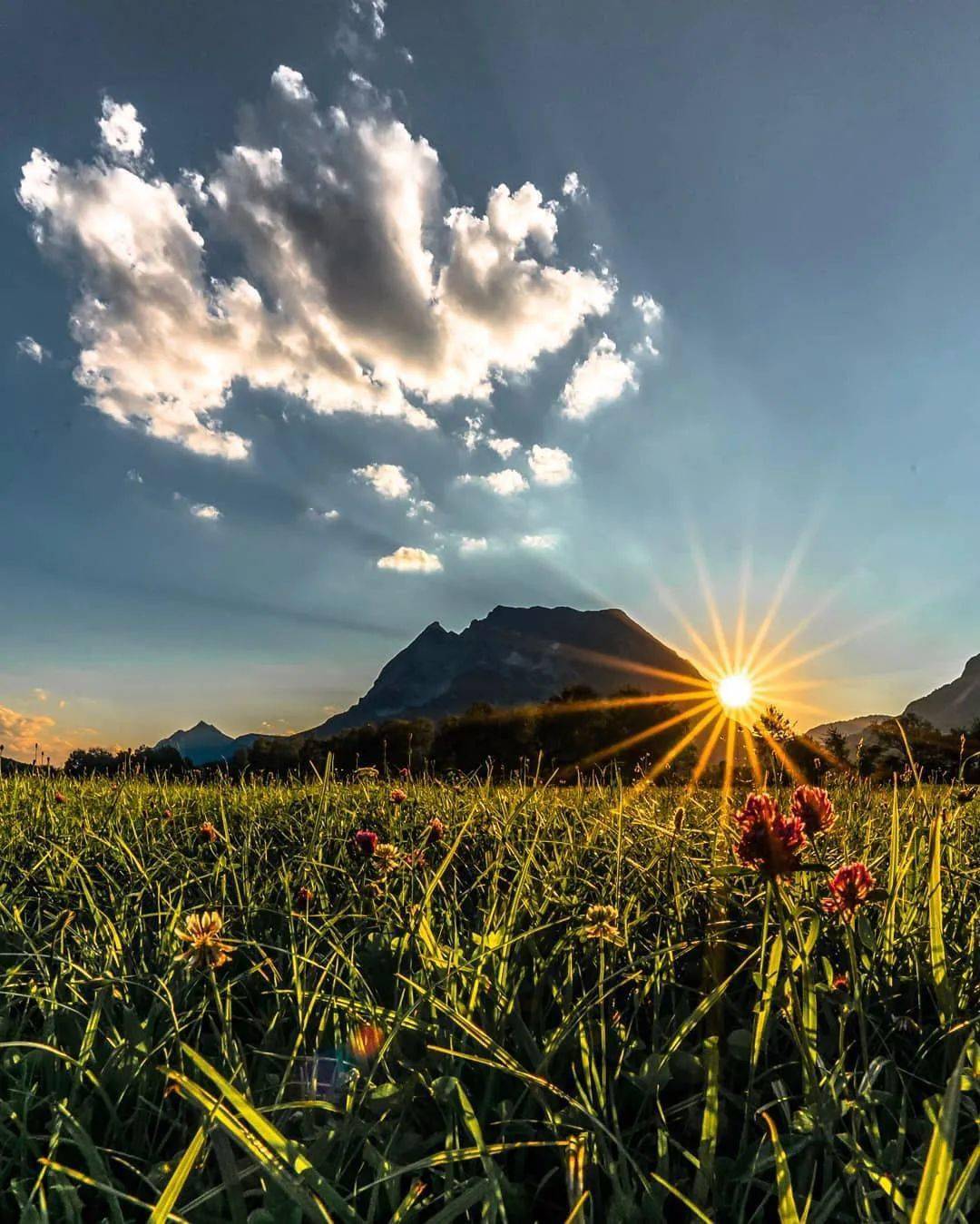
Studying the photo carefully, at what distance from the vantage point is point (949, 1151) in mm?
970

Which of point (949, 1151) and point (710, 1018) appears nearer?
point (949, 1151)

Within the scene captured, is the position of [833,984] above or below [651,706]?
below

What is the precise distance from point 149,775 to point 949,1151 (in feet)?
40.3

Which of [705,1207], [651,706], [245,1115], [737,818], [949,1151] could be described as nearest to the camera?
[949,1151]

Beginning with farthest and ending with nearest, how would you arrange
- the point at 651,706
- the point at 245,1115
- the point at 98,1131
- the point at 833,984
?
the point at 651,706 < the point at 833,984 < the point at 98,1131 < the point at 245,1115

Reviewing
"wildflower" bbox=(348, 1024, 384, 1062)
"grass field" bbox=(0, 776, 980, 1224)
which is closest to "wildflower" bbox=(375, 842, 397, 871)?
"grass field" bbox=(0, 776, 980, 1224)

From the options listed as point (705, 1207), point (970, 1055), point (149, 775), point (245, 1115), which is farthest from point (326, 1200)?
point (149, 775)

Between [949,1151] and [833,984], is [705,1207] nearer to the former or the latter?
[949,1151]

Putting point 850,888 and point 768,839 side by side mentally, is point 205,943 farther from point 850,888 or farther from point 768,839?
point 850,888

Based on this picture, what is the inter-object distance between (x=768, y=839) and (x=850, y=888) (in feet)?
1.90

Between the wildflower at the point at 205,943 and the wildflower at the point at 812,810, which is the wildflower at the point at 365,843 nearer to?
the wildflower at the point at 205,943

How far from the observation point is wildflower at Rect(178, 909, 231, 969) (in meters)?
2.03

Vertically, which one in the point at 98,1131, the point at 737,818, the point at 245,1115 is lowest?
the point at 98,1131

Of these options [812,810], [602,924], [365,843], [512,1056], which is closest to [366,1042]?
[512,1056]
